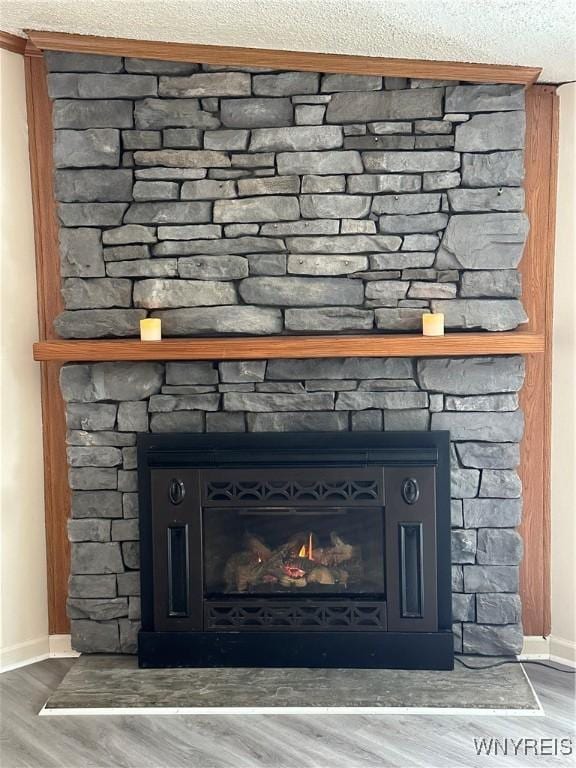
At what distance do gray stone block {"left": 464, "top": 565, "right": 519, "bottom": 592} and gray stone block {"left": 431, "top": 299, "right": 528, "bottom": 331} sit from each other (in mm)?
874

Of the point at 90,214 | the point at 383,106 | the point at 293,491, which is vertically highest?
the point at 383,106

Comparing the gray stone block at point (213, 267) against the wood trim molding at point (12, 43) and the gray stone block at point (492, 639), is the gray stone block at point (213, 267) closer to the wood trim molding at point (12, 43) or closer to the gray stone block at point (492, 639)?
the wood trim molding at point (12, 43)

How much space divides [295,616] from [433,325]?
3.82 ft

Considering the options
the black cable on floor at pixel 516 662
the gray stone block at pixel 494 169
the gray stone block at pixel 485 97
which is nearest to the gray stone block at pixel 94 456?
the black cable on floor at pixel 516 662

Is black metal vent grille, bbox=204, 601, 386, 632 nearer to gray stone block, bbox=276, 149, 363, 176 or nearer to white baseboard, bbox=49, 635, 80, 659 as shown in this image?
white baseboard, bbox=49, 635, 80, 659

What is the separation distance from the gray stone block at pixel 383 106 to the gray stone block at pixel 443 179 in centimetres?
20

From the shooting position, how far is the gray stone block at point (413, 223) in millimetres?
3045

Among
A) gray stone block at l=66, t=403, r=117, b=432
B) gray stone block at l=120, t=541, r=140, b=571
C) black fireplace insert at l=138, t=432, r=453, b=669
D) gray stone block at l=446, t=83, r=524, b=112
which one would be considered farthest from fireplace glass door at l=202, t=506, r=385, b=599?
gray stone block at l=446, t=83, r=524, b=112

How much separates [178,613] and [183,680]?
24 cm

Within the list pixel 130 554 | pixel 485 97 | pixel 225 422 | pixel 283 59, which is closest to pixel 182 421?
pixel 225 422

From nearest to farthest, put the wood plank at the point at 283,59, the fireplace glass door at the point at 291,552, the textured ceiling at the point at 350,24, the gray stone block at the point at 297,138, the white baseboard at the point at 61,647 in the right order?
the textured ceiling at the point at 350,24
the wood plank at the point at 283,59
the gray stone block at the point at 297,138
the fireplace glass door at the point at 291,552
the white baseboard at the point at 61,647

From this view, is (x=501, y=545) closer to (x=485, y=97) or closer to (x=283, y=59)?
(x=485, y=97)

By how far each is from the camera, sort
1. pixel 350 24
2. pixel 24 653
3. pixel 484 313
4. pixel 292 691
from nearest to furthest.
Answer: pixel 350 24, pixel 292 691, pixel 484 313, pixel 24 653

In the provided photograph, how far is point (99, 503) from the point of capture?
3178mm
